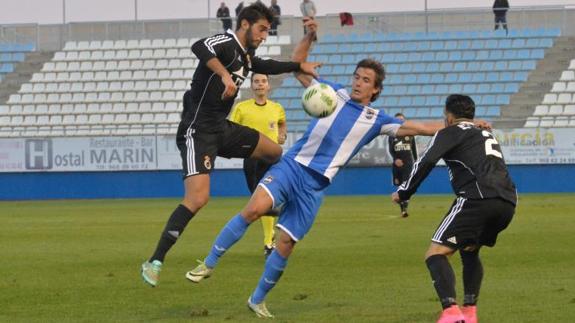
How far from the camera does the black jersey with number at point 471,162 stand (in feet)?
27.3

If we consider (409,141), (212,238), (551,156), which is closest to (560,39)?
(551,156)

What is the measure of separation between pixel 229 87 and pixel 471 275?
261cm

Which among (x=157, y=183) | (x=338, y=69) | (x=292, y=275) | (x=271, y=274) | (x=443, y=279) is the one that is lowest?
(x=157, y=183)

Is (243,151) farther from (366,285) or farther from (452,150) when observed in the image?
(452,150)

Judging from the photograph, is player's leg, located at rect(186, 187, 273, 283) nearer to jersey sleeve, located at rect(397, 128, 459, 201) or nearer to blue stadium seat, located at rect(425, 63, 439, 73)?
jersey sleeve, located at rect(397, 128, 459, 201)

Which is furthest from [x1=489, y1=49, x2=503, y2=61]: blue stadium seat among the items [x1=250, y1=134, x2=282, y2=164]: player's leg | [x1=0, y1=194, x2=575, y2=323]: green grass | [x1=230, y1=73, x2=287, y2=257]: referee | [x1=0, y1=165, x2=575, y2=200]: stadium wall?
[x1=250, y1=134, x2=282, y2=164]: player's leg

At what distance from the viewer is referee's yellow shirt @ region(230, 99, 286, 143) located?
14.7 metres

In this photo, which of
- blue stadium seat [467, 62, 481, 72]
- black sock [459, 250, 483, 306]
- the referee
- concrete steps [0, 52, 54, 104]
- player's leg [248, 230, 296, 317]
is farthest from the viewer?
concrete steps [0, 52, 54, 104]

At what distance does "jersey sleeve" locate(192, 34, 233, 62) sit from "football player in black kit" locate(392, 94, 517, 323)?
105 inches

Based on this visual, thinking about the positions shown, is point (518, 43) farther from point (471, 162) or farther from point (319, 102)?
point (471, 162)

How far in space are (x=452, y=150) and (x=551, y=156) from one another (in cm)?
2676

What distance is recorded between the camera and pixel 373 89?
31.6 ft

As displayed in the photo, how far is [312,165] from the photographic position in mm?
9438

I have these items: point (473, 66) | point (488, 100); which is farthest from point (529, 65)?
point (488, 100)
